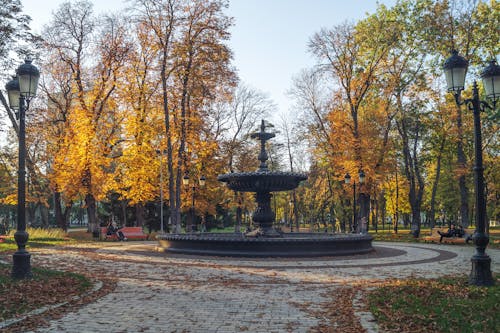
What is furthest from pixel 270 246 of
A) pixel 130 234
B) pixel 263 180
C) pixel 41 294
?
pixel 130 234

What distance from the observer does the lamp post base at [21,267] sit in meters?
9.63

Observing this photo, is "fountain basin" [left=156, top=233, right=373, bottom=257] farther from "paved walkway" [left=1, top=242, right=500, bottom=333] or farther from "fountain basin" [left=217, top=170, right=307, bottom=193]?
"fountain basin" [left=217, top=170, right=307, bottom=193]

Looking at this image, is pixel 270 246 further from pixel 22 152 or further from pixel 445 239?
pixel 445 239

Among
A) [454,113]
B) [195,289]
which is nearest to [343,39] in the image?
[454,113]

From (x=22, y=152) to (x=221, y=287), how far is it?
553 centimetres

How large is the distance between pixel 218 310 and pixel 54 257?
10.1 metres

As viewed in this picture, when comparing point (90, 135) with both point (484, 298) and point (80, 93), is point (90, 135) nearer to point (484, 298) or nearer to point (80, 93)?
point (80, 93)

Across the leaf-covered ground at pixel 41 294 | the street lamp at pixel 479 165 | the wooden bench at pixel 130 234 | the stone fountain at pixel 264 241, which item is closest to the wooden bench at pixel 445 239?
the stone fountain at pixel 264 241

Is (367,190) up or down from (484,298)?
up

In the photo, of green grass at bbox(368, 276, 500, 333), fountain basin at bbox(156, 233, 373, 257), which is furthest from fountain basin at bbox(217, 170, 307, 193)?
green grass at bbox(368, 276, 500, 333)

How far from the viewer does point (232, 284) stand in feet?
32.0

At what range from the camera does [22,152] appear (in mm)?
10273

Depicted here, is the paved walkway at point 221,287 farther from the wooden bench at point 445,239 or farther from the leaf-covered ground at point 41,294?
the wooden bench at point 445,239

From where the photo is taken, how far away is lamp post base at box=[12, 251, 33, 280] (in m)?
9.63
